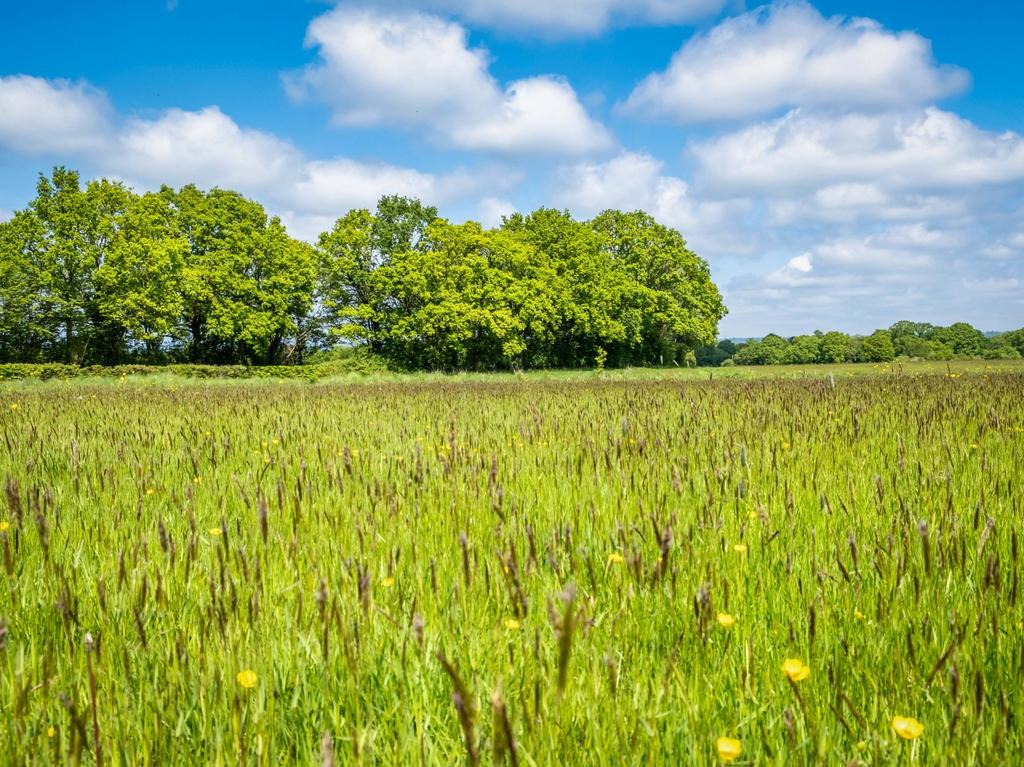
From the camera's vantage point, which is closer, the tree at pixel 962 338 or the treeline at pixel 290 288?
the treeline at pixel 290 288

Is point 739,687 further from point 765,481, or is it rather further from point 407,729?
point 765,481

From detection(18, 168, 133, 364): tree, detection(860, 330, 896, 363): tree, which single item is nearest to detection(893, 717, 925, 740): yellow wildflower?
detection(18, 168, 133, 364): tree

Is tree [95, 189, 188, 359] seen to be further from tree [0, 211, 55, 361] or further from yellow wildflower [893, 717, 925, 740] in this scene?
yellow wildflower [893, 717, 925, 740]

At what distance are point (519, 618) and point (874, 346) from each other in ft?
452

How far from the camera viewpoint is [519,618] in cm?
161

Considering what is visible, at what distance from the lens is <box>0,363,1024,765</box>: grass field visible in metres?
1.25

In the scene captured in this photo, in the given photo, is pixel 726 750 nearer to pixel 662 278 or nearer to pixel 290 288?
pixel 290 288

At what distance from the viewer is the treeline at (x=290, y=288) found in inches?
1571

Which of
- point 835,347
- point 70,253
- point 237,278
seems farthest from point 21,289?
point 835,347

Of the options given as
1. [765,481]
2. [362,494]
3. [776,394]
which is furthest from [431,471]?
[776,394]

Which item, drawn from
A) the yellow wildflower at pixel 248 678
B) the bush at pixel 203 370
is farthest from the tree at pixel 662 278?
the yellow wildflower at pixel 248 678

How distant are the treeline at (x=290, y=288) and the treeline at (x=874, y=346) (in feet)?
203

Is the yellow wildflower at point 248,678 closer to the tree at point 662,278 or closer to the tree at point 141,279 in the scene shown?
the tree at point 141,279

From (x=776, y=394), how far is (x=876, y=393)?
5.56 ft
